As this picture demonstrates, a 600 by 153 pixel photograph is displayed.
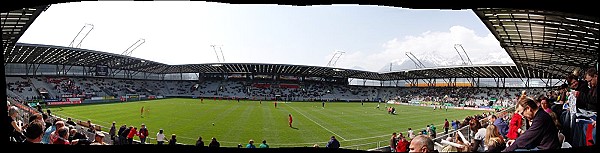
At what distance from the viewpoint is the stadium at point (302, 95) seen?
434 cm

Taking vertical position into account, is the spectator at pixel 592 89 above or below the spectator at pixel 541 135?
above

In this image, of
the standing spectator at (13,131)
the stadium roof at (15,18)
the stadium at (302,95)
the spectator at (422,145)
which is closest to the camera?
the spectator at (422,145)

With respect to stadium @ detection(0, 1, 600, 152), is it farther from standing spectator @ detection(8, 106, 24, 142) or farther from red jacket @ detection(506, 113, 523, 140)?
red jacket @ detection(506, 113, 523, 140)

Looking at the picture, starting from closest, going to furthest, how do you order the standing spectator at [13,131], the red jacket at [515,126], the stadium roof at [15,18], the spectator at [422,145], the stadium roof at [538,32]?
1. the spectator at [422,145]
2. the standing spectator at [13,131]
3. the stadium roof at [15,18]
4. the red jacket at [515,126]
5. the stadium roof at [538,32]

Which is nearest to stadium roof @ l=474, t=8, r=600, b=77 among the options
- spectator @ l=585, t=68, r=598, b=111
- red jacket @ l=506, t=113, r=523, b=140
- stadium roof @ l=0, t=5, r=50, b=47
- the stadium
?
the stadium

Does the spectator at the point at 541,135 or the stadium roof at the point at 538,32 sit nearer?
the spectator at the point at 541,135

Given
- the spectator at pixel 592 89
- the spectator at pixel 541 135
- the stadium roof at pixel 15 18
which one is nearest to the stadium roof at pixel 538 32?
the spectator at pixel 592 89

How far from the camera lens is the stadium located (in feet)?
14.2

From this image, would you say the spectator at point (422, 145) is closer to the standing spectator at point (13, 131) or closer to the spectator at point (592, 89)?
the spectator at point (592, 89)

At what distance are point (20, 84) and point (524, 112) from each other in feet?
116

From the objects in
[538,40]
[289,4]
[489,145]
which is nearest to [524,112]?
[489,145]

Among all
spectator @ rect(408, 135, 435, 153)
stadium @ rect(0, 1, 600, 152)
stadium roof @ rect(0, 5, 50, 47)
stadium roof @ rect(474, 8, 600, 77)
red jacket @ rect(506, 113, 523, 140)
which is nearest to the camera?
spectator @ rect(408, 135, 435, 153)

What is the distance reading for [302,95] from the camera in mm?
45750

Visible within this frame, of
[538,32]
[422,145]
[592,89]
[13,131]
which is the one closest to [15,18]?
[13,131]
